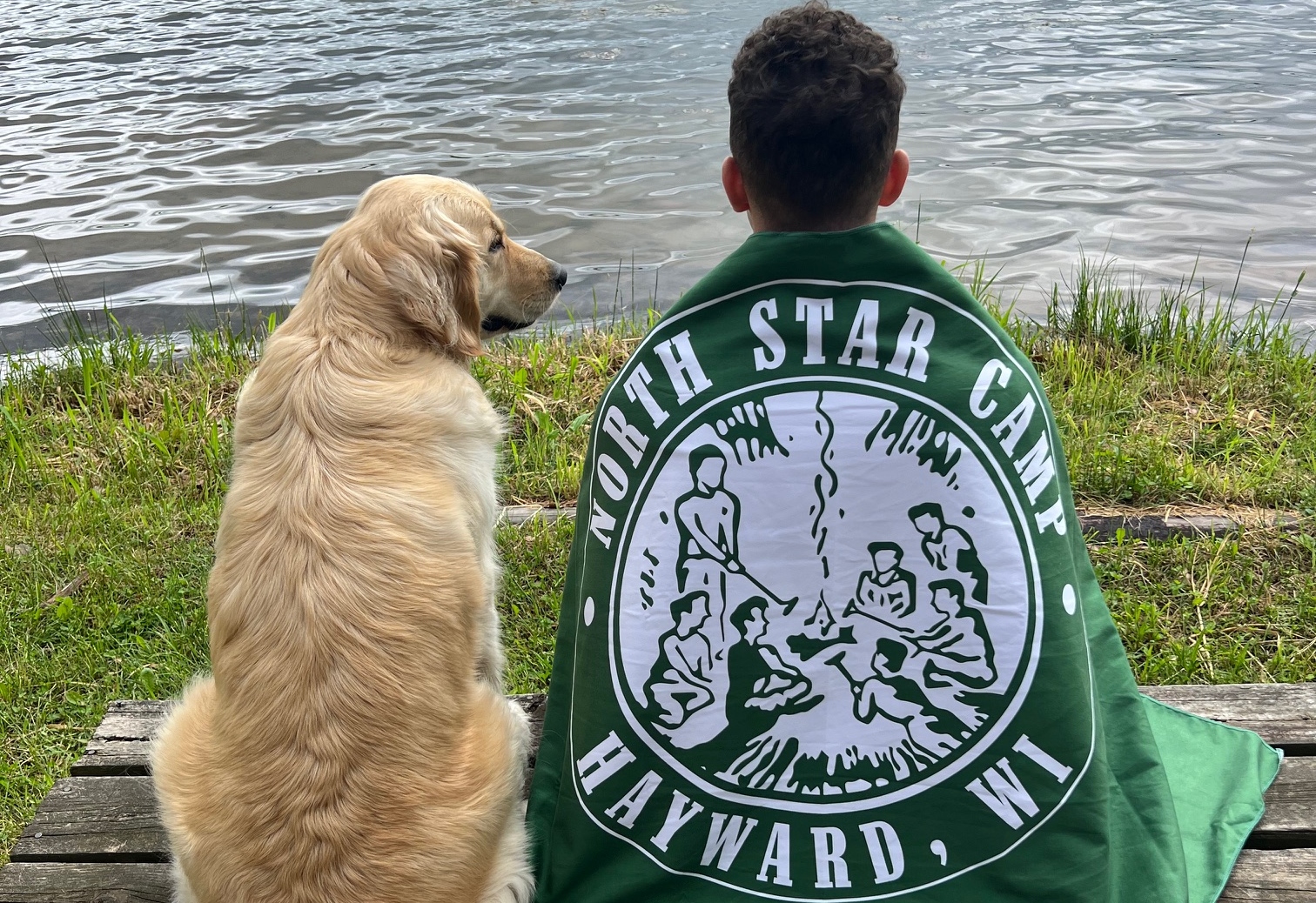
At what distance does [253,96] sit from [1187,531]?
43.4 feet

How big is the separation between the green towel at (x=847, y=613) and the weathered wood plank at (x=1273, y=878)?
1.15 ft

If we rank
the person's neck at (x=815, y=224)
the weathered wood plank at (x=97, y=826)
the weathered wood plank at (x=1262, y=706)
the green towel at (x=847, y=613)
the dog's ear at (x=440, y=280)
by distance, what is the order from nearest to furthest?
1. the green towel at (x=847, y=613)
2. the person's neck at (x=815, y=224)
3. the weathered wood plank at (x=97, y=826)
4. the weathered wood plank at (x=1262, y=706)
5. the dog's ear at (x=440, y=280)

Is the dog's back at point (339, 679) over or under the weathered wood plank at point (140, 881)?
over

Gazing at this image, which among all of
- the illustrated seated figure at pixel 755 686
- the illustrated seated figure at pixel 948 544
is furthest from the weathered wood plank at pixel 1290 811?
the illustrated seated figure at pixel 755 686

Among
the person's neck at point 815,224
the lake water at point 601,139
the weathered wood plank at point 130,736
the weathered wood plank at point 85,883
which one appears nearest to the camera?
the person's neck at point 815,224

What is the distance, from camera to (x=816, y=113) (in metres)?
2.14

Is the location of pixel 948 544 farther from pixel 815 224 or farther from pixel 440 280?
pixel 440 280

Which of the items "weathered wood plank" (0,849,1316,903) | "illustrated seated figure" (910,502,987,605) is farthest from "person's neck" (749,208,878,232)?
"weathered wood plank" (0,849,1316,903)

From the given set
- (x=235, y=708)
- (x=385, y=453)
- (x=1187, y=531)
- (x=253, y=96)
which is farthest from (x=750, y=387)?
(x=253, y=96)

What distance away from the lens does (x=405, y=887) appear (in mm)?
2115

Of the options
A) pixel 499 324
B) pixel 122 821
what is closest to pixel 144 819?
pixel 122 821

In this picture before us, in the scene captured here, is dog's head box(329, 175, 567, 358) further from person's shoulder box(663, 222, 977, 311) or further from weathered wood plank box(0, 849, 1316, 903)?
weathered wood plank box(0, 849, 1316, 903)

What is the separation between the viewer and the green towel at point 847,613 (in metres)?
2.07

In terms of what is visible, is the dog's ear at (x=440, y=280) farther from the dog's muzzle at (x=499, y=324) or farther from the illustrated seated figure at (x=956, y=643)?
the illustrated seated figure at (x=956, y=643)
